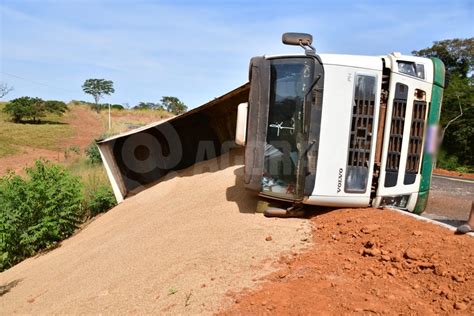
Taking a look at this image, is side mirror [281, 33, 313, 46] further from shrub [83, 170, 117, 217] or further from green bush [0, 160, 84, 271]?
shrub [83, 170, 117, 217]

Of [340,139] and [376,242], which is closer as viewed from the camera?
[376,242]

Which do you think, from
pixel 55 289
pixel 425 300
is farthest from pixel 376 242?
pixel 55 289

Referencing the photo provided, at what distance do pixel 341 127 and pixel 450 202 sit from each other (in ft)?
14.6

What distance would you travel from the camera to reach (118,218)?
22.2 ft

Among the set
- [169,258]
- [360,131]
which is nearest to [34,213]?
[169,258]

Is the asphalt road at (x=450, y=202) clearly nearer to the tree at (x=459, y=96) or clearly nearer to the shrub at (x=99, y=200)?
the tree at (x=459, y=96)

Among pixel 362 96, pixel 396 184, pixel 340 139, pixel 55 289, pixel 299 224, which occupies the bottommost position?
pixel 55 289

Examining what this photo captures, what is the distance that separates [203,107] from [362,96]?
3.24 m

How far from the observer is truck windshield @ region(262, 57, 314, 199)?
408cm

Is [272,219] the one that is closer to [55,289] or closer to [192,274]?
[192,274]

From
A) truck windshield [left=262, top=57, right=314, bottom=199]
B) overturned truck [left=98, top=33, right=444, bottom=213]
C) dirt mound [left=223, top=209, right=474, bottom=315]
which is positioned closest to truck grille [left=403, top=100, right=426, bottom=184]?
overturned truck [left=98, top=33, right=444, bottom=213]

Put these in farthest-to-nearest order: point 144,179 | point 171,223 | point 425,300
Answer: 1. point 144,179
2. point 171,223
3. point 425,300

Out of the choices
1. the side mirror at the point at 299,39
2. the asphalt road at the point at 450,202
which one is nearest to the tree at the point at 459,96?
the asphalt road at the point at 450,202

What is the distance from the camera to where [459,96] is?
2116cm
